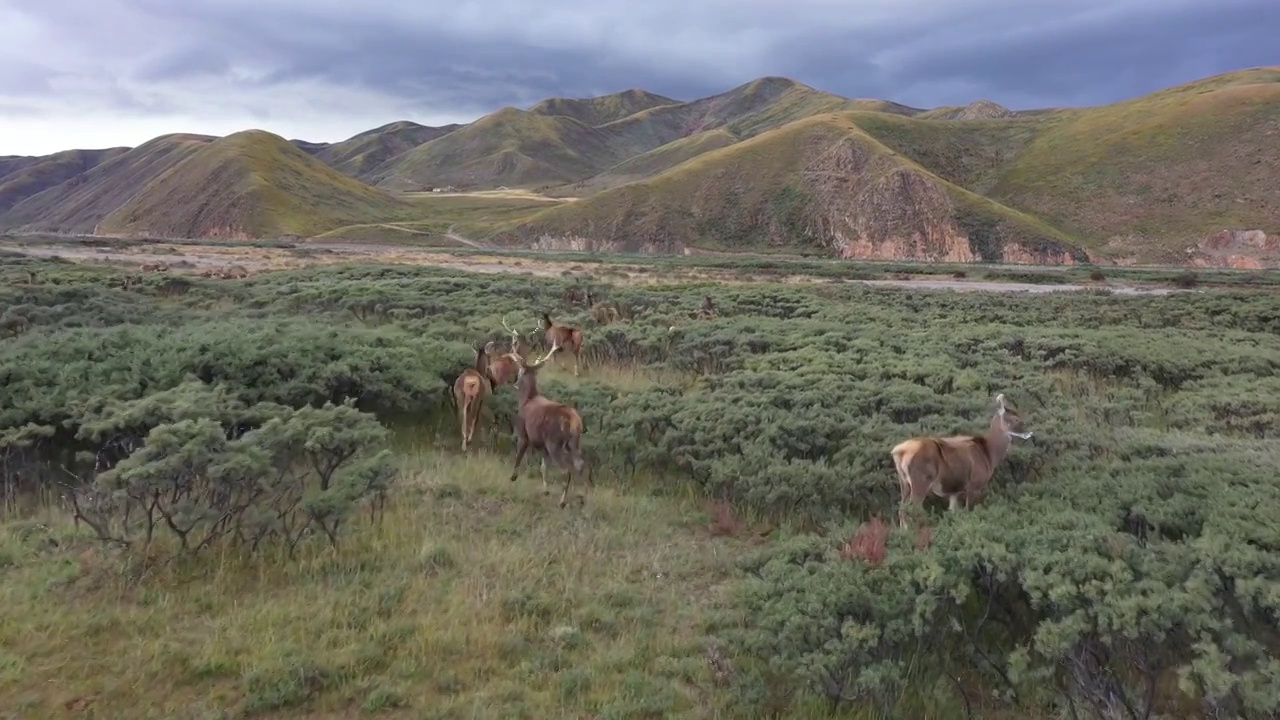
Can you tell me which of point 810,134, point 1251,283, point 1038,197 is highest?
point 810,134

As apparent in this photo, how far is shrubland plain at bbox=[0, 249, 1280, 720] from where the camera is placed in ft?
15.7

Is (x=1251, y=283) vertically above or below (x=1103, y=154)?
below

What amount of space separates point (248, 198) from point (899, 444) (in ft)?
523

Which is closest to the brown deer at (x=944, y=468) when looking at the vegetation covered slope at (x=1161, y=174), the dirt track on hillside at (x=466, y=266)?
the dirt track on hillside at (x=466, y=266)

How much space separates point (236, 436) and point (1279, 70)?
214 metres

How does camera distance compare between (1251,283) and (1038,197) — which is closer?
(1251,283)

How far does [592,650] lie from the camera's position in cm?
544

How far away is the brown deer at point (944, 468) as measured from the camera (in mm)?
7324

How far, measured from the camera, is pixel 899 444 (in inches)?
315

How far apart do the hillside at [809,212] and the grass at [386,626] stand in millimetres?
109451

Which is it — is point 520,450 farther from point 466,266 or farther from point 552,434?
point 466,266

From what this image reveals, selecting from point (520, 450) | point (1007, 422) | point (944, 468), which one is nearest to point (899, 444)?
point (944, 468)

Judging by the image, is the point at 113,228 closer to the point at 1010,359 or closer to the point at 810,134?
the point at 810,134

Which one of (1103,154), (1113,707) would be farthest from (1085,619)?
(1103,154)
